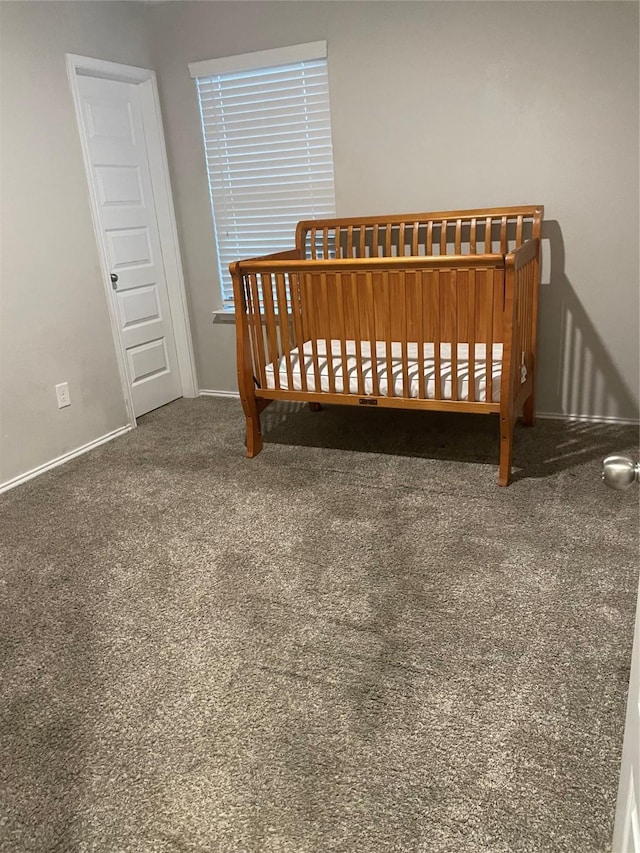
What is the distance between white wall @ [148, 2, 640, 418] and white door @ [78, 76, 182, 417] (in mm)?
466

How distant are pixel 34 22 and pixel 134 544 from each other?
2374mm

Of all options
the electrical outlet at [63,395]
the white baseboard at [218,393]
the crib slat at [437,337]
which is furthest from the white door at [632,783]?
the white baseboard at [218,393]

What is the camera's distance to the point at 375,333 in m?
2.74

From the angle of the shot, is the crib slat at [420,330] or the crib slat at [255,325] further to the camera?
the crib slat at [255,325]

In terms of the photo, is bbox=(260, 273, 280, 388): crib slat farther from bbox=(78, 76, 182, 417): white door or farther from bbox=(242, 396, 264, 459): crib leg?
bbox=(78, 76, 182, 417): white door

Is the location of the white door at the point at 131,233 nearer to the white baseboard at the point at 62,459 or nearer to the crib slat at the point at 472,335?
the white baseboard at the point at 62,459

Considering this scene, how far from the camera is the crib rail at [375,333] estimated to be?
256 centimetres

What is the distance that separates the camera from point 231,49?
133 inches

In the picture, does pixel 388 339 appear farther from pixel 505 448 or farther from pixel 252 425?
pixel 252 425

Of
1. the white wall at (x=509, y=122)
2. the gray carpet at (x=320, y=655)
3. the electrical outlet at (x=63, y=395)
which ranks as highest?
the white wall at (x=509, y=122)

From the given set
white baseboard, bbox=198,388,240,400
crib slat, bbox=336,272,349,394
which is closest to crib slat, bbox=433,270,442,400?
crib slat, bbox=336,272,349,394

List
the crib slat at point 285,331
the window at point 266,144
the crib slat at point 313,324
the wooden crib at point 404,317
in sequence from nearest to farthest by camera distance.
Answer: the wooden crib at point 404,317 → the crib slat at point 313,324 → the crib slat at point 285,331 → the window at point 266,144

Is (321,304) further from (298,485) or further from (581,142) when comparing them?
(581,142)

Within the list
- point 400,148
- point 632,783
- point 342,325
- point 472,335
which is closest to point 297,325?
point 342,325
